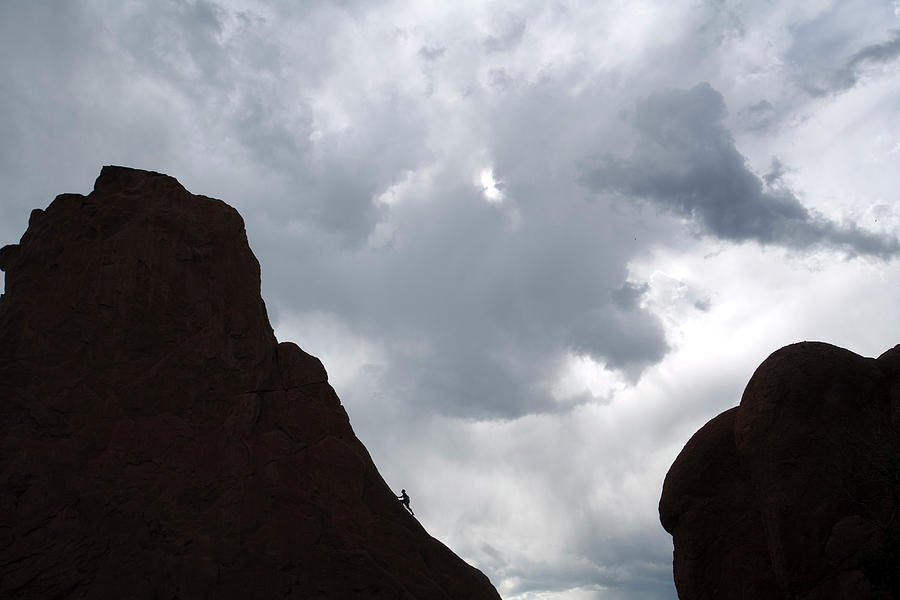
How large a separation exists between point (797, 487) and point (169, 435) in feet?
63.9

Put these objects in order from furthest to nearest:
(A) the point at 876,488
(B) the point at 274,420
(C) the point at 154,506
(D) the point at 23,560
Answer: (B) the point at 274,420
(A) the point at 876,488
(C) the point at 154,506
(D) the point at 23,560

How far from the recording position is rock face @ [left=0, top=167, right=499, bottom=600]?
2086 cm

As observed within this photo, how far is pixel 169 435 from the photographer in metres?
23.0

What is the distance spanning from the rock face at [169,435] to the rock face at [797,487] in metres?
7.78

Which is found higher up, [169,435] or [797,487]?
[169,435]

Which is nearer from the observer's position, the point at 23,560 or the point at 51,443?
the point at 23,560

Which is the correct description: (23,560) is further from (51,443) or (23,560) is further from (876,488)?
(876,488)

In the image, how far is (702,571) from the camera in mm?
25672

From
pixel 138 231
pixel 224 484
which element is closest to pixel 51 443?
pixel 224 484

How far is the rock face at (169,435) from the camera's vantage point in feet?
68.4

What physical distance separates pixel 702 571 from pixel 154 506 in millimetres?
17743

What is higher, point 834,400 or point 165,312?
point 165,312

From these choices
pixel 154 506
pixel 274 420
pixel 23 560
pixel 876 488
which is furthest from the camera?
pixel 274 420

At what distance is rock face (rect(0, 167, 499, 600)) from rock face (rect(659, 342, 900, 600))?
778 centimetres
